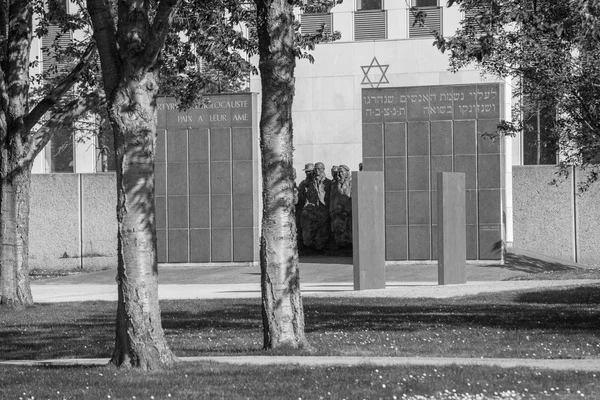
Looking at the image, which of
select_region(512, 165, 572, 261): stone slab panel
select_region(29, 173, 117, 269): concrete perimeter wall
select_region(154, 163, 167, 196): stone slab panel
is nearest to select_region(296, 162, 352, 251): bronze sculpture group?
select_region(154, 163, 167, 196): stone slab panel

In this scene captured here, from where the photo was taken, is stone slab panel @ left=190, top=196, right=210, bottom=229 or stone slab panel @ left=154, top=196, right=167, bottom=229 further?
stone slab panel @ left=154, top=196, right=167, bottom=229

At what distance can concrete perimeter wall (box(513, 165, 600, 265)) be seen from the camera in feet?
117

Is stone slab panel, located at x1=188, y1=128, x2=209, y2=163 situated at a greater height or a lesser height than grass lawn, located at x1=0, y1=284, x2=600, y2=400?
greater

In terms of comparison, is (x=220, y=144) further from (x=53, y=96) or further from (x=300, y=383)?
(x=300, y=383)

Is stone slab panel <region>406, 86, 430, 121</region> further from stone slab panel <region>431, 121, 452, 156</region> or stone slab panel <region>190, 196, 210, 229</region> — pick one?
stone slab panel <region>190, 196, 210, 229</region>

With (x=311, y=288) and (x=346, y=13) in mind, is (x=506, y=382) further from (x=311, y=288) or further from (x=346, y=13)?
Result: (x=346, y=13)

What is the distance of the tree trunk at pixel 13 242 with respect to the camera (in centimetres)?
2108

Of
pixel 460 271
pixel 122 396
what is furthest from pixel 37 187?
pixel 122 396

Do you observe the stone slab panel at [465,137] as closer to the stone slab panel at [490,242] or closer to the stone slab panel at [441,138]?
the stone slab panel at [441,138]

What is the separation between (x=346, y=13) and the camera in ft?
134

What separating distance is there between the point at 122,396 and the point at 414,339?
19.8ft

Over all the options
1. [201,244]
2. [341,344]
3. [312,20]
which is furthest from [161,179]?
[341,344]

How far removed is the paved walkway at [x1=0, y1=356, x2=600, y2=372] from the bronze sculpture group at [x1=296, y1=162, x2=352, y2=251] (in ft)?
77.5

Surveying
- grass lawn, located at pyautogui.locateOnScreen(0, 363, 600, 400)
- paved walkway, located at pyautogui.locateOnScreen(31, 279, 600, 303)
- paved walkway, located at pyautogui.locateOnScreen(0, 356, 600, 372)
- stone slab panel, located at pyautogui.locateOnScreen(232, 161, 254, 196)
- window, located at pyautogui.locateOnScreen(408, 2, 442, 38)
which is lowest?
paved walkway, located at pyautogui.locateOnScreen(31, 279, 600, 303)
